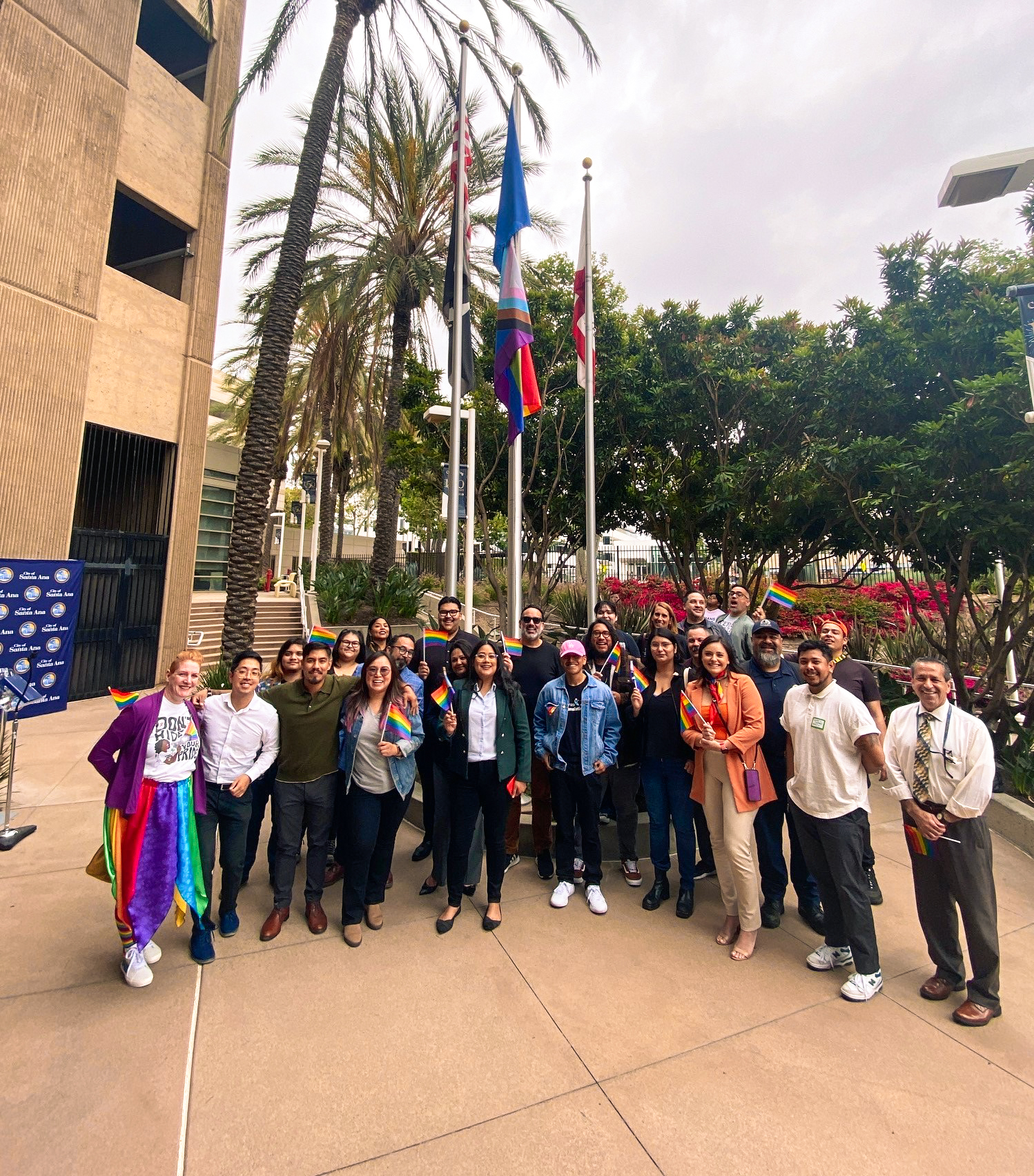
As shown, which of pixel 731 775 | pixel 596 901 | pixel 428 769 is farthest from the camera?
pixel 428 769

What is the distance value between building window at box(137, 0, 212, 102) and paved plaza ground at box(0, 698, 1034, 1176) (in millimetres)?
15676

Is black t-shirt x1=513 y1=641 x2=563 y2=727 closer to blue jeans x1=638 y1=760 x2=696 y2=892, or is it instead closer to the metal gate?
blue jeans x1=638 y1=760 x2=696 y2=892

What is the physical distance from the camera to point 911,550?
27.4 ft

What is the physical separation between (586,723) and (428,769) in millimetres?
1311

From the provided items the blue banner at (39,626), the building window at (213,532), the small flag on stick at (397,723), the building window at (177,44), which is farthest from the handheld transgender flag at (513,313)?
the building window at (213,532)

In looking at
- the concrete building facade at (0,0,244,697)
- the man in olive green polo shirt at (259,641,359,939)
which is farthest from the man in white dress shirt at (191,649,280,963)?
the concrete building facade at (0,0,244,697)

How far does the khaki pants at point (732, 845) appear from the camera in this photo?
3510mm

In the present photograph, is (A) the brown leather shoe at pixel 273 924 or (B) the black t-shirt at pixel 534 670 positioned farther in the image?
(B) the black t-shirt at pixel 534 670

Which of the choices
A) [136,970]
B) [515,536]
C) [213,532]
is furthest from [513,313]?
[213,532]

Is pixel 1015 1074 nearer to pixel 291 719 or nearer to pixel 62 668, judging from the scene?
pixel 291 719

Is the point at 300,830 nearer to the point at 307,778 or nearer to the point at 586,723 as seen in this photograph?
the point at 307,778

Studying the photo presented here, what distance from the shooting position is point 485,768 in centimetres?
379

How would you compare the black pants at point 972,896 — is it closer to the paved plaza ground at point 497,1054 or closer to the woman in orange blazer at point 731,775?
the paved plaza ground at point 497,1054

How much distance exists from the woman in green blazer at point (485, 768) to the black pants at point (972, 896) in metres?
2.25
